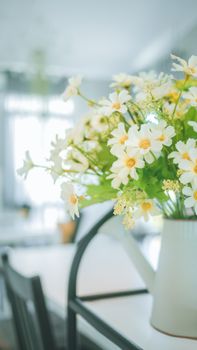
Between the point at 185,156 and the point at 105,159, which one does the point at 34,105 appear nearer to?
the point at 105,159

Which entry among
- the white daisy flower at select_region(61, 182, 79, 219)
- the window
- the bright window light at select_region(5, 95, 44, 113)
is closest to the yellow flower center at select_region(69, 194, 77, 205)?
the white daisy flower at select_region(61, 182, 79, 219)

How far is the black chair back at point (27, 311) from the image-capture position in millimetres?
919

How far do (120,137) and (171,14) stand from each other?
11.7 feet

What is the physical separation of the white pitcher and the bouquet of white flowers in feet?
0.11

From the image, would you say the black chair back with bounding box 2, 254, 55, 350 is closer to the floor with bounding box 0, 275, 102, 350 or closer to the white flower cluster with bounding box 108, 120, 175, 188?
the floor with bounding box 0, 275, 102, 350

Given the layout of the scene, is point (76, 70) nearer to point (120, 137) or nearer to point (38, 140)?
point (38, 140)

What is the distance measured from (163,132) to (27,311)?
0.66 meters

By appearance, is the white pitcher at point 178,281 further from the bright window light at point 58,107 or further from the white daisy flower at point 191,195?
the bright window light at point 58,107

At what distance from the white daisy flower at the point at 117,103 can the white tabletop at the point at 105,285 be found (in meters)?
0.37

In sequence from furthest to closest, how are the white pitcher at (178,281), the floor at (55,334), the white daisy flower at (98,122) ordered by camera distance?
the floor at (55,334), the white daisy flower at (98,122), the white pitcher at (178,281)

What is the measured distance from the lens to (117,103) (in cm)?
69

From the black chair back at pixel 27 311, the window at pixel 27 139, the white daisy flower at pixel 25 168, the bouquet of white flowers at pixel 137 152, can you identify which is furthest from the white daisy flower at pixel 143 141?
the window at pixel 27 139

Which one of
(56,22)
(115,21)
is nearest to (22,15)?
(56,22)

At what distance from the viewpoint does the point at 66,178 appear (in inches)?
30.2
